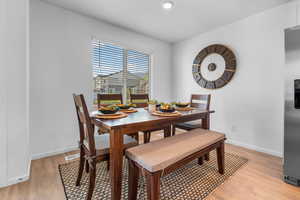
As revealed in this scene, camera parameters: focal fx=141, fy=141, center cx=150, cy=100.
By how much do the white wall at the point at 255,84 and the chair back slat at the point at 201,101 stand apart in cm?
85

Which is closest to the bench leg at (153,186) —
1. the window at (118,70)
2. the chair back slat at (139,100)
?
the chair back slat at (139,100)

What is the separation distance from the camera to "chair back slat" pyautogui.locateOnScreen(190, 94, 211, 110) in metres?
2.28

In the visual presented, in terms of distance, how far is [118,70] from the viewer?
3152 mm

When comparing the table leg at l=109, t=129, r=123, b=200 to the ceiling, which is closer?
the table leg at l=109, t=129, r=123, b=200

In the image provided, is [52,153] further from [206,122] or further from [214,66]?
[214,66]

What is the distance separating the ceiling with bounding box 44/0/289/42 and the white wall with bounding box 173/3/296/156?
0.20m

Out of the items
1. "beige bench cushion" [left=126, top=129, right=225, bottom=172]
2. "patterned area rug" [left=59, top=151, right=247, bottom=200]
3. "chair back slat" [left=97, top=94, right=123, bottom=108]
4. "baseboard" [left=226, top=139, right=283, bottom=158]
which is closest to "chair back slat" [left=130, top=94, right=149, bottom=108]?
"chair back slat" [left=97, top=94, right=123, bottom=108]

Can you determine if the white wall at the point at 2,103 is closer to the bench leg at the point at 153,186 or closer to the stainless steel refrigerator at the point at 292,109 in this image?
the bench leg at the point at 153,186

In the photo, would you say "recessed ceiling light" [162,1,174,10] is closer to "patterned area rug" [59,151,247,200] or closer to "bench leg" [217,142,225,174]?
"bench leg" [217,142,225,174]

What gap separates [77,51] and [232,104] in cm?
310

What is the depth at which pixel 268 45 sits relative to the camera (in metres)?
2.35

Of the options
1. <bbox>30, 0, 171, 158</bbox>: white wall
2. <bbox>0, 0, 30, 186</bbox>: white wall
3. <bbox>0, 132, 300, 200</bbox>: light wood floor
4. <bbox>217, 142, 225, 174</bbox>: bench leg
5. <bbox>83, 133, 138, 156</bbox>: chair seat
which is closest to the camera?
<bbox>83, 133, 138, 156</bbox>: chair seat

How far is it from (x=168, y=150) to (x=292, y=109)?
57.6 inches

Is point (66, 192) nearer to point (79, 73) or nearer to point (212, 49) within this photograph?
point (79, 73)
